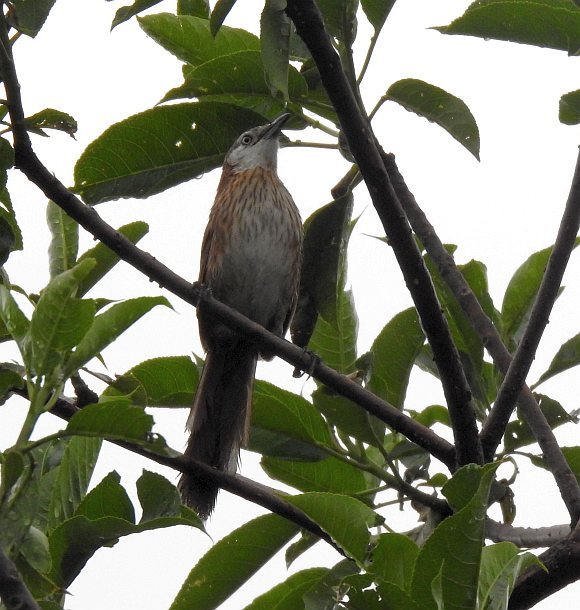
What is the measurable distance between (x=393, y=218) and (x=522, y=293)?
1.27 m

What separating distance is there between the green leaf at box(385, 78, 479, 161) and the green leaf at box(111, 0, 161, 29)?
989mm

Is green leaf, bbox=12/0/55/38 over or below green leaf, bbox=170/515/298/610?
over

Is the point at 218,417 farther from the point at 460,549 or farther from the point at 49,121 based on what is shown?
the point at 460,549

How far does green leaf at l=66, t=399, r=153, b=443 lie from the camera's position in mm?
2270

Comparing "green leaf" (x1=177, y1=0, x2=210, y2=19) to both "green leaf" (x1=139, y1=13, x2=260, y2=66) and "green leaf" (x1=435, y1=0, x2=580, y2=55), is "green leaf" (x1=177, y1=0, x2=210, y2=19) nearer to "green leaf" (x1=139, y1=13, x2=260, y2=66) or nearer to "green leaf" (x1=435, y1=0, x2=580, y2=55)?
"green leaf" (x1=139, y1=13, x2=260, y2=66)

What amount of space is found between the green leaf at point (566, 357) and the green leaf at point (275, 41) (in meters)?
1.58

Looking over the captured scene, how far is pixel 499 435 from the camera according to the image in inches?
126

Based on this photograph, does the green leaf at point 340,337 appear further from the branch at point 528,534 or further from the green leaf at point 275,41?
the green leaf at point 275,41

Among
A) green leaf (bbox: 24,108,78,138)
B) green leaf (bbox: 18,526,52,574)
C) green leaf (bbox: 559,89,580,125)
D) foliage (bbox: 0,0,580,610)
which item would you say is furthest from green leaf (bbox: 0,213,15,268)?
green leaf (bbox: 559,89,580,125)

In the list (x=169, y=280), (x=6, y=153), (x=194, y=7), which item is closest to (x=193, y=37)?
(x=194, y=7)

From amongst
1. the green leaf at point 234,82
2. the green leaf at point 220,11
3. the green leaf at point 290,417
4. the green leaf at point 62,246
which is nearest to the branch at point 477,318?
the green leaf at point 234,82

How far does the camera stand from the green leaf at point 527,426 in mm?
3765

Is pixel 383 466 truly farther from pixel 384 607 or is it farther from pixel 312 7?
pixel 312 7

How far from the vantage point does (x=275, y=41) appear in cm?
281
